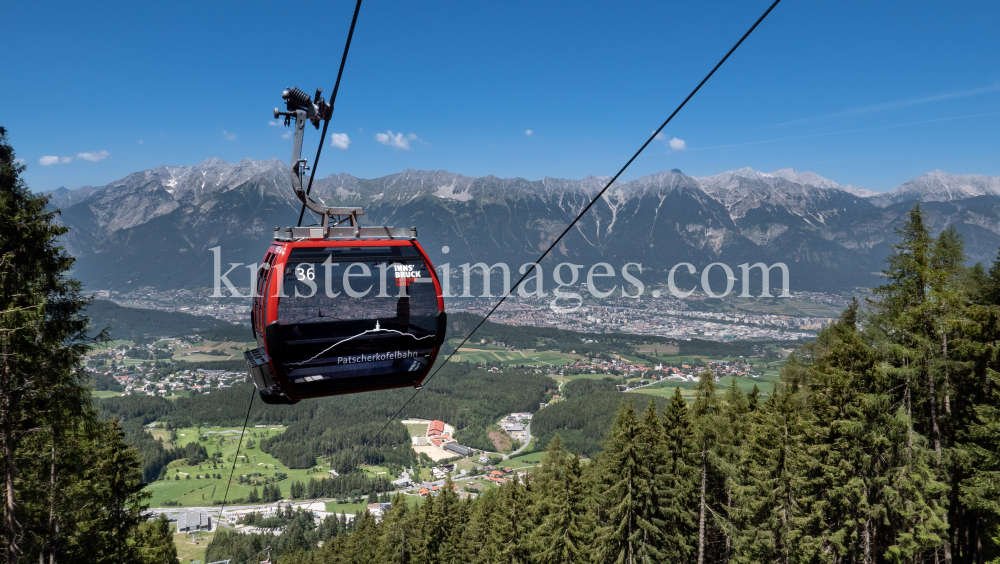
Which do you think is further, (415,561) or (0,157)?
(415,561)

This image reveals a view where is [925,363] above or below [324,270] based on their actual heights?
below

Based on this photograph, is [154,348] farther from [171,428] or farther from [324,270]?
[324,270]

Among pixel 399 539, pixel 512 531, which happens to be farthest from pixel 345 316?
pixel 399 539

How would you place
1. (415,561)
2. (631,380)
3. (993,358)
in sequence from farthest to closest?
(631,380), (415,561), (993,358)

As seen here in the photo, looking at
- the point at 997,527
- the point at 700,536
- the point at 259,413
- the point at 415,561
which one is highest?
the point at 997,527

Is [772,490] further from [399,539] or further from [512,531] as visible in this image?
[399,539]

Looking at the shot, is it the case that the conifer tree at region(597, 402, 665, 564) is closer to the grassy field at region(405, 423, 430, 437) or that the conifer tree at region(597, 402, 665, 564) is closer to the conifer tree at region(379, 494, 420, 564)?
the conifer tree at region(379, 494, 420, 564)

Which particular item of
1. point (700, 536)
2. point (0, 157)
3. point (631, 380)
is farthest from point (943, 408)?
point (631, 380)
